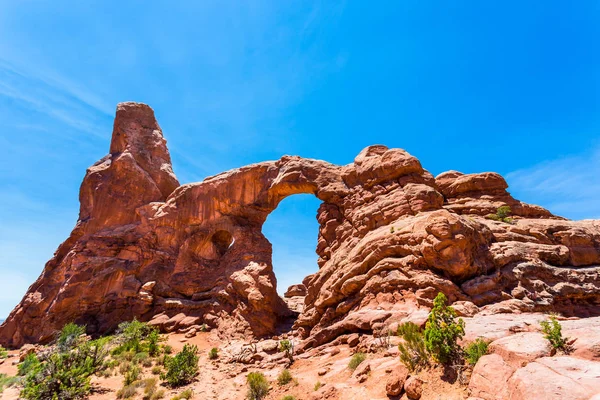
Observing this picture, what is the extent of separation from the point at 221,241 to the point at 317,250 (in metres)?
13.2

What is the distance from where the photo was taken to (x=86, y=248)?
3170 centimetres

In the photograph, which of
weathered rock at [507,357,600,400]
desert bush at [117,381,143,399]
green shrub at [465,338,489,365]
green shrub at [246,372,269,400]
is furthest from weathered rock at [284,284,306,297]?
weathered rock at [507,357,600,400]

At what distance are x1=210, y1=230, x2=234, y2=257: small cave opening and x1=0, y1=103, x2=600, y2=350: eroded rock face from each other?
21 centimetres

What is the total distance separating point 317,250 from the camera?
24.5m

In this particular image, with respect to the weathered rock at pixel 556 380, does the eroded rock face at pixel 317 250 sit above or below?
above

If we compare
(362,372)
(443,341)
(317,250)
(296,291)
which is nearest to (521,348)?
(443,341)

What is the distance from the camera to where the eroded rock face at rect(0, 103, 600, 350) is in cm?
1422

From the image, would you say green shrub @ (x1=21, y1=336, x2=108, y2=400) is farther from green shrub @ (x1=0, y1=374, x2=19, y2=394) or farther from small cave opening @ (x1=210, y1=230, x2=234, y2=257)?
small cave opening @ (x1=210, y1=230, x2=234, y2=257)

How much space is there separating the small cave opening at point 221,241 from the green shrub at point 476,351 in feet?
90.3

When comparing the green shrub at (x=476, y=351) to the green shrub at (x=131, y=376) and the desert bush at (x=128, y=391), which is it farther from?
the green shrub at (x=131, y=376)

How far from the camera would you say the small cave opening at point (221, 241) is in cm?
3216

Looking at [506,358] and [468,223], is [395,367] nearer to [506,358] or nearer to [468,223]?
[506,358]

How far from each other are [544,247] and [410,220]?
687 centimetres

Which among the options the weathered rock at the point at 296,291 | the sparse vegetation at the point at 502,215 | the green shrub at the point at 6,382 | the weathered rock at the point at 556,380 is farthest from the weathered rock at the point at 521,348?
the weathered rock at the point at 296,291
